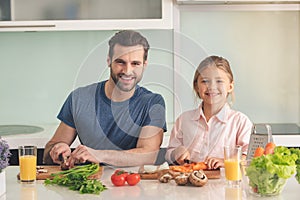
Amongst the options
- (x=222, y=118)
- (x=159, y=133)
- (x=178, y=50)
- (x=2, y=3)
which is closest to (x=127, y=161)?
(x=159, y=133)

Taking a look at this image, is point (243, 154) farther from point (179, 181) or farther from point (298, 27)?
point (298, 27)

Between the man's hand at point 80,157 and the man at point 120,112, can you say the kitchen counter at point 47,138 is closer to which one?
the man at point 120,112

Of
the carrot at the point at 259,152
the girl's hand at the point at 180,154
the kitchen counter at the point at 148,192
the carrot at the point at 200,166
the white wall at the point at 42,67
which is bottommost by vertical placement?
the kitchen counter at the point at 148,192

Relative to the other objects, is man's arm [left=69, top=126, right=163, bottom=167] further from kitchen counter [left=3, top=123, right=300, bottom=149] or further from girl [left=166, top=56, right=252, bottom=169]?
kitchen counter [left=3, top=123, right=300, bottom=149]

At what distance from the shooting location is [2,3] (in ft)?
12.8

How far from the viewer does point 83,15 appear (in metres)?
3.87

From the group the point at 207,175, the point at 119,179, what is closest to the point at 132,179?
the point at 119,179

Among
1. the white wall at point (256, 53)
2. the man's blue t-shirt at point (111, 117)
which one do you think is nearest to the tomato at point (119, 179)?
the man's blue t-shirt at point (111, 117)

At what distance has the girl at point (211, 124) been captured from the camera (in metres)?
2.87

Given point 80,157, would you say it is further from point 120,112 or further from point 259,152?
point 259,152

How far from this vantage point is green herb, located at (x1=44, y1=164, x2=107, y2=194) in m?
2.30

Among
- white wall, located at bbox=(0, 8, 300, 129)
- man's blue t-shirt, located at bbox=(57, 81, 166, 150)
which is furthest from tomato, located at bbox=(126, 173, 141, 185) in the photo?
white wall, located at bbox=(0, 8, 300, 129)

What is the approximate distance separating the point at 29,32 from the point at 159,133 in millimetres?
1519

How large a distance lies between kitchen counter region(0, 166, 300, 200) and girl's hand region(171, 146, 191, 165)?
30 centimetres
